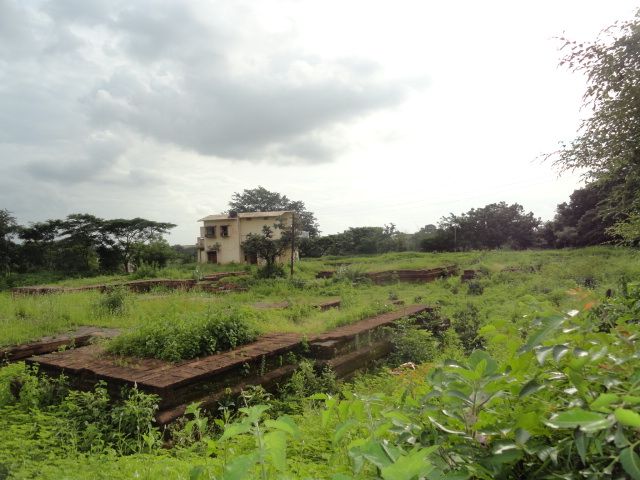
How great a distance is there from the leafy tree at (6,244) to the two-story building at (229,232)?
39.1 ft

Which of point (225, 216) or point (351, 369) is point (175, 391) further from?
point (225, 216)

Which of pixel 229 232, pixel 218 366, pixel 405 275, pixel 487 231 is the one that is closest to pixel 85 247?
pixel 229 232

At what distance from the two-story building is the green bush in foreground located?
2644cm

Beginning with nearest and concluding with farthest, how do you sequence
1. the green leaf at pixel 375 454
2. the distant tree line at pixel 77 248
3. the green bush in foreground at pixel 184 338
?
the green leaf at pixel 375 454 < the green bush in foreground at pixel 184 338 < the distant tree line at pixel 77 248

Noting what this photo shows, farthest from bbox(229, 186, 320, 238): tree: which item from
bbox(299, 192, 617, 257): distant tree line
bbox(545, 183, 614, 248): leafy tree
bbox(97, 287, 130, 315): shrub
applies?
bbox(97, 287, 130, 315): shrub

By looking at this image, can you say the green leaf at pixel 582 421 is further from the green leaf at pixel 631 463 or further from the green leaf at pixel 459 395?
the green leaf at pixel 459 395

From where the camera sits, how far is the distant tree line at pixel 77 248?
955 inches

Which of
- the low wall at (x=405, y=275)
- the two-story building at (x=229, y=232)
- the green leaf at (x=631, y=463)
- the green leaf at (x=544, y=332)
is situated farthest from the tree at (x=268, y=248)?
the green leaf at (x=631, y=463)

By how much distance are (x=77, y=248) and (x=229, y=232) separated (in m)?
10.1

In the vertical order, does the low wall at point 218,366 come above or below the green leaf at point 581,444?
below

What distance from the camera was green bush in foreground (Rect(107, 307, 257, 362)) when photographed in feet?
12.9

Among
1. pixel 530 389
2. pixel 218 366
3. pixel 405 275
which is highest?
pixel 530 389

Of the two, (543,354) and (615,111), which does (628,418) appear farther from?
(615,111)

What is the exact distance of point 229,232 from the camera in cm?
3142
